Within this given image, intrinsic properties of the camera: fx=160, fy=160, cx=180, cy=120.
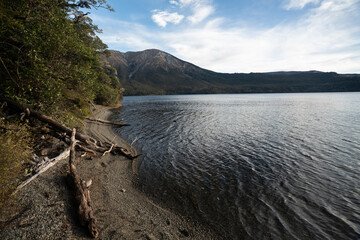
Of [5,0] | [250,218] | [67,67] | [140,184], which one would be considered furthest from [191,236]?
[5,0]

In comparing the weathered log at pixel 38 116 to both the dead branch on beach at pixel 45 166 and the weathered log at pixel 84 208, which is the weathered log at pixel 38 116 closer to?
the dead branch on beach at pixel 45 166

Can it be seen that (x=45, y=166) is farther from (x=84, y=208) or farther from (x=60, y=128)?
(x=84, y=208)

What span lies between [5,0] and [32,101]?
731 centimetres

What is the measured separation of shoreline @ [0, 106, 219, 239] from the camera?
6.78 metres

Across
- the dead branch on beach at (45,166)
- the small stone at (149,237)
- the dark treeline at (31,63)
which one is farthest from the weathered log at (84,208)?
the dark treeline at (31,63)

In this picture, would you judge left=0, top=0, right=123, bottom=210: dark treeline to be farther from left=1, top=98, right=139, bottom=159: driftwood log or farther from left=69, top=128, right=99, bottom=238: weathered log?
left=69, top=128, right=99, bottom=238: weathered log

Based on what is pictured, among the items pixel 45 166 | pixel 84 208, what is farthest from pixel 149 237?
pixel 45 166

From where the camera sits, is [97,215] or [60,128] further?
[60,128]

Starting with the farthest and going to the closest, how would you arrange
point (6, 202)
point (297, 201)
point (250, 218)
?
point (297, 201) < point (250, 218) < point (6, 202)

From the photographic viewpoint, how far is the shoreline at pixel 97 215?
6781mm

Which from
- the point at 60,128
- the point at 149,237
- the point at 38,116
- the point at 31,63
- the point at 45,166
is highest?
the point at 31,63

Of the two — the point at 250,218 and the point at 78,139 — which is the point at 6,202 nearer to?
the point at 78,139

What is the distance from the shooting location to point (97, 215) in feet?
28.5

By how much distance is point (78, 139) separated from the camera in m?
16.9
